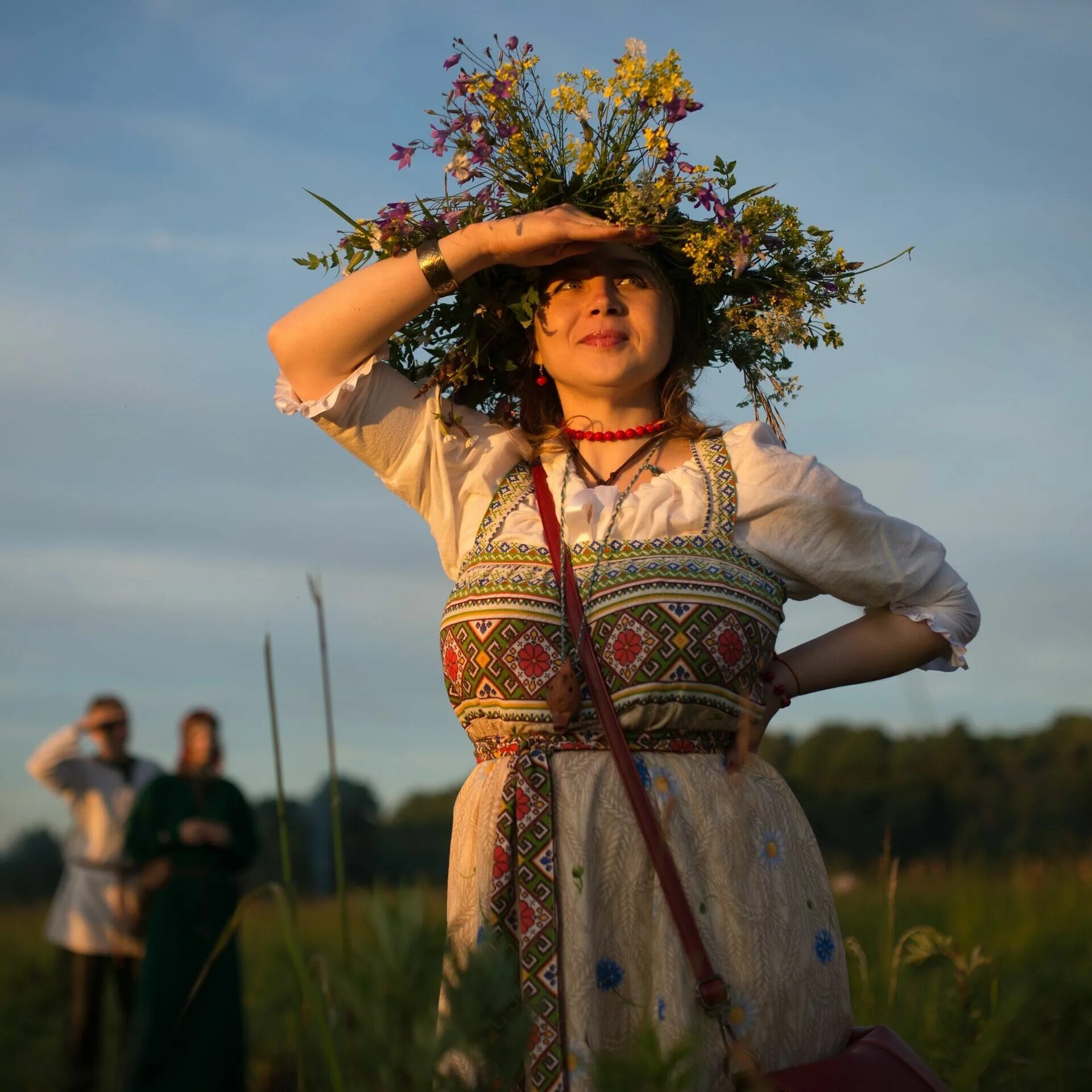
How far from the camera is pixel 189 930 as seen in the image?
20.0 feet

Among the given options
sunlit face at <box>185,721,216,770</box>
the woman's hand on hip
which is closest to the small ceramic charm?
the woman's hand on hip

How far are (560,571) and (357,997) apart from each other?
1.76 metres

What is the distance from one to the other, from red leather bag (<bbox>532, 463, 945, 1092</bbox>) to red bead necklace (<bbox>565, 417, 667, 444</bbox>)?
21.4 inches

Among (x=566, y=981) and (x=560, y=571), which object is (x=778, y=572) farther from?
(x=566, y=981)

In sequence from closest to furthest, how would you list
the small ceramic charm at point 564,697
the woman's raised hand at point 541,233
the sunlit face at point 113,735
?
the small ceramic charm at point 564,697 < the woman's raised hand at point 541,233 < the sunlit face at point 113,735

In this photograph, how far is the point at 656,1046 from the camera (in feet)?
3.03

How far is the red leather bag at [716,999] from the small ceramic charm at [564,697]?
0.04 m

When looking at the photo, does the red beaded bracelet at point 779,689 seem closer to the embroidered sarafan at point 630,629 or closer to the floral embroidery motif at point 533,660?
the embroidered sarafan at point 630,629

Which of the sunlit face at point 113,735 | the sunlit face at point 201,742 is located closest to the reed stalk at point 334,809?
the sunlit face at point 201,742

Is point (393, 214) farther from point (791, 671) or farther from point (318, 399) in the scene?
point (791, 671)

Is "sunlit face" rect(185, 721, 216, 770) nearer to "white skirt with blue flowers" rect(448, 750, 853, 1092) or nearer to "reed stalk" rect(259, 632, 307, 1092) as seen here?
"white skirt with blue flowers" rect(448, 750, 853, 1092)

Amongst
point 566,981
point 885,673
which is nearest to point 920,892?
point 885,673

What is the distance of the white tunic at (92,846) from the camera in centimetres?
518

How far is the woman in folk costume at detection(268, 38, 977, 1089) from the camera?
2.40 m
